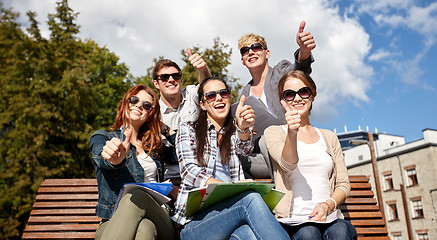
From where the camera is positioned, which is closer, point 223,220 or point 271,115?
point 223,220

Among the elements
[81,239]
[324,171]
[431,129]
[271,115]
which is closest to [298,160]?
[324,171]

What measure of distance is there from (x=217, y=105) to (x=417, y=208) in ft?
115

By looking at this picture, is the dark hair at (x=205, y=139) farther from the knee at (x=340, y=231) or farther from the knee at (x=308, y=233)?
the knee at (x=340, y=231)

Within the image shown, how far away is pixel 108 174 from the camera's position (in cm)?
326

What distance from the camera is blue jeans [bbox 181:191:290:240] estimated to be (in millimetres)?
2684

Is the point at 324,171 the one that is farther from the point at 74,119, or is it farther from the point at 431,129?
the point at 431,129

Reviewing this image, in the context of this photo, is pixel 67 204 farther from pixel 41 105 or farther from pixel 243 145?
pixel 41 105

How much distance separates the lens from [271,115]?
4.51 m

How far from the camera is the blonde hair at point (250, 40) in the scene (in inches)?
190

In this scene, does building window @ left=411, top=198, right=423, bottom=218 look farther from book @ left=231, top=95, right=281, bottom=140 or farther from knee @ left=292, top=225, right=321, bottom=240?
knee @ left=292, top=225, right=321, bottom=240

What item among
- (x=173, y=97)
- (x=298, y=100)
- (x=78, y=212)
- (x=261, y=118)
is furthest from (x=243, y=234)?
(x=78, y=212)

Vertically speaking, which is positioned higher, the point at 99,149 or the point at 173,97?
the point at 173,97

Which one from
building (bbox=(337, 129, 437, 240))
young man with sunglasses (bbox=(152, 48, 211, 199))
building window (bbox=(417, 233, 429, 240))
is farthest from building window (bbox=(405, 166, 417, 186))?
young man with sunglasses (bbox=(152, 48, 211, 199))

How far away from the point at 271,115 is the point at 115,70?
18.4m
